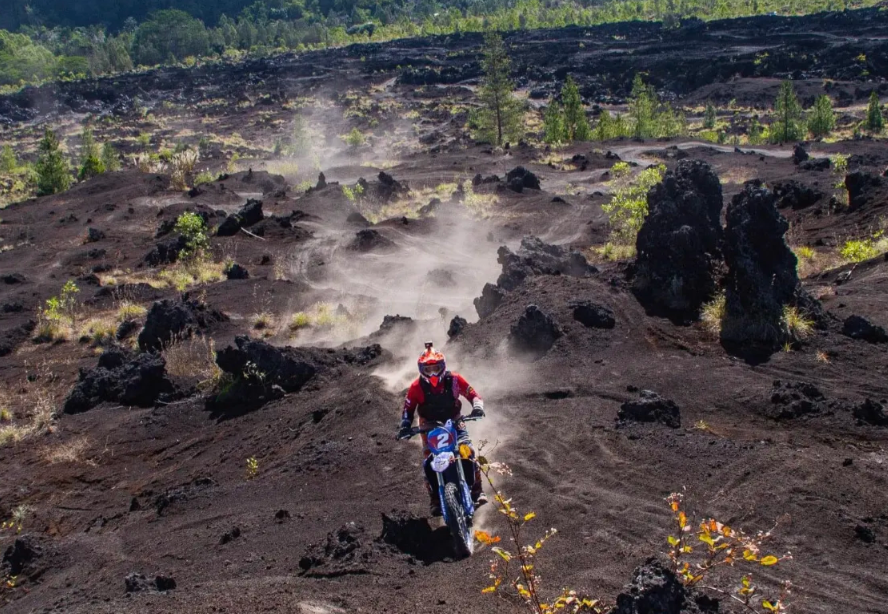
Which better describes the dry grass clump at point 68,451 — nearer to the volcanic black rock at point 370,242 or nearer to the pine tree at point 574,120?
the volcanic black rock at point 370,242

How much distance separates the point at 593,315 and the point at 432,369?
Answer: 486cm

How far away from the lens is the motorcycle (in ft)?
21.8

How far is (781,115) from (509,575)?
46330 millimetres

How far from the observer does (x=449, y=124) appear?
66688mm

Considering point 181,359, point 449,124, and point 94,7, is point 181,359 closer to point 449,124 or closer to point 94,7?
point 449,124

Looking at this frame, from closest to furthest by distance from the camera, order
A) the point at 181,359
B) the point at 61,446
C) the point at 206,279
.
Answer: the point at 61,446, the point at 181,359, the point at 206,279

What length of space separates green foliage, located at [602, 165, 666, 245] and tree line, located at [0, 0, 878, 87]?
84733 mm

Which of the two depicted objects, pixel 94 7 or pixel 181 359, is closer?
pixel 181 359

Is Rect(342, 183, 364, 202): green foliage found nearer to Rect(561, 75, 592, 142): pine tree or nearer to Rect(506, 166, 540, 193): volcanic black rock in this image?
Rect(506, 166, 540, 193): volcanic black rock

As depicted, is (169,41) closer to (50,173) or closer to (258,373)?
(50,173)

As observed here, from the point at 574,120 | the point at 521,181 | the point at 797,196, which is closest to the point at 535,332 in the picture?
the point at 797,196

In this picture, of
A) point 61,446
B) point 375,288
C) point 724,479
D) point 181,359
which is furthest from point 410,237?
point 724,479

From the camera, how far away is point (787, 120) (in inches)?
1780

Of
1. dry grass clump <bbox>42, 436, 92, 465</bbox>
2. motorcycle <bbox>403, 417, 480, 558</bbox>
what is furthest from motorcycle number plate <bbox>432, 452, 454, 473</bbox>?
dry grass clump <bbox>42, 436, 92, 465</bbox>
